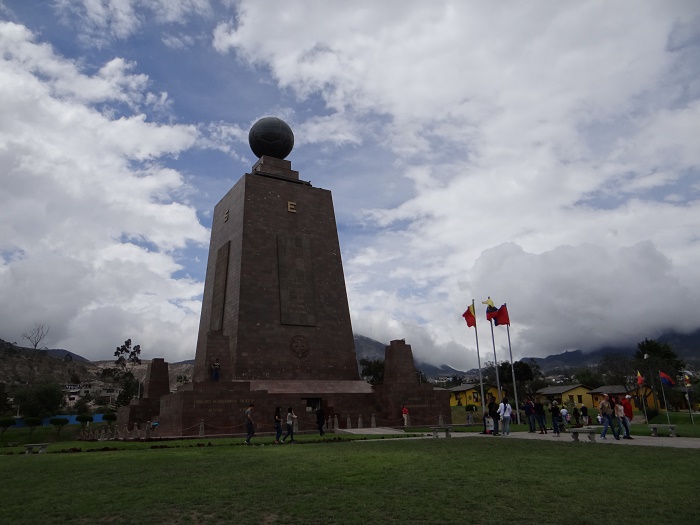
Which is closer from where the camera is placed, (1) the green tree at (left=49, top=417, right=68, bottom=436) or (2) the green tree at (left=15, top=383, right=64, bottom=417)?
(1) the green tree at (left=49, top=417, right=68, bottom=436)

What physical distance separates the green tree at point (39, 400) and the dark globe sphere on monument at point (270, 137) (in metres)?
41.9

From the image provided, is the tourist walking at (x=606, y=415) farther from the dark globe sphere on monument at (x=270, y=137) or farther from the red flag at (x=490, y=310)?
the dark globe sphere on monument at (x=270, y=137)

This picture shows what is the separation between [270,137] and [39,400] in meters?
43.8

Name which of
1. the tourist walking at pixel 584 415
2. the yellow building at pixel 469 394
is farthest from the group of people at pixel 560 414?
the yellow building at pixel 469 394

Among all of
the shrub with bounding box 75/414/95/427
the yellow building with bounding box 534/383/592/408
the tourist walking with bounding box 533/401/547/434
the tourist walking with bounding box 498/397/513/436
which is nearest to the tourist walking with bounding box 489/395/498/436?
the tourist walking with bounding box 498/397/513/436

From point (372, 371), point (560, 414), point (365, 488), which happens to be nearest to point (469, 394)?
point (372, 371)

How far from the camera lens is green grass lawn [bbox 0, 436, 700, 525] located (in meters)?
7.11

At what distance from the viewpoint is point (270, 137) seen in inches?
1421

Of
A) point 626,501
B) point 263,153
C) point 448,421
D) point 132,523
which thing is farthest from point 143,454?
point 263,153

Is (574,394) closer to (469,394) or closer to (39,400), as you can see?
(469,394)

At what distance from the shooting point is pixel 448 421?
99.5ft

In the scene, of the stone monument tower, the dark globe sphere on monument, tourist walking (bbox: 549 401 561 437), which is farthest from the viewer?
the dark globe sphere on monument

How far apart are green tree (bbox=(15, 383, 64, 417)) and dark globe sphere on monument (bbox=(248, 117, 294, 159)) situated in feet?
137

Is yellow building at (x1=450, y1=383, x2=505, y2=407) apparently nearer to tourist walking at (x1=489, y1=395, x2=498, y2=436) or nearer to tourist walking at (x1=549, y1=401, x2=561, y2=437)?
tourist walking at (x1=489, y1=395, x2=498, y2=436)
